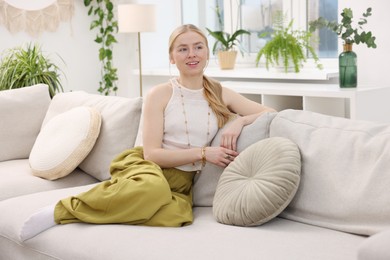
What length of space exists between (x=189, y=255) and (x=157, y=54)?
14.0 ft

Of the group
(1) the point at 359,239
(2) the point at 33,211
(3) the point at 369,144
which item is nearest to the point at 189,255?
(1) the point at 359,239

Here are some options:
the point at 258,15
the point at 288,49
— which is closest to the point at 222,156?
the point at 288,49

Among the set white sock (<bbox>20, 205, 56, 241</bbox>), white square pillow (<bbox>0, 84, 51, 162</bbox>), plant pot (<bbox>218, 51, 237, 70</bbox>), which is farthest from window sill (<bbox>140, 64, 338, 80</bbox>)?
white sock (<bbox>20, 205, 56, 241</bbox>)

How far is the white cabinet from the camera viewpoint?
3865 millimetres

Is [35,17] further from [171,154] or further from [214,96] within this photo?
[171,154]

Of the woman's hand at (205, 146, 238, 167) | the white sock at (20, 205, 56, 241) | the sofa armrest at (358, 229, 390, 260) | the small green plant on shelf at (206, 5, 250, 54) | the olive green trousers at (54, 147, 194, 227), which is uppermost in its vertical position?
the small green plant on shelf at (206, 5, 250, 54)

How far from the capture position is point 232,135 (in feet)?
8.52

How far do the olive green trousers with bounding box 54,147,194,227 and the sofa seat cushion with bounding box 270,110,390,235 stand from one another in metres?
0.40

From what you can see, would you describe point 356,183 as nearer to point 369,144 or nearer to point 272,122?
point 369,144

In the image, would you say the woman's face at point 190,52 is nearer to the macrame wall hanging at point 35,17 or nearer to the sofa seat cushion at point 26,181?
the sofa seat cushion at point 26,181

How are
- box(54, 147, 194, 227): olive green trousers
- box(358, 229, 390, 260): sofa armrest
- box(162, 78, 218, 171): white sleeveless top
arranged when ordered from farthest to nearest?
1. box(162, 78, 218, 171): white sleeveless top
2. box(54, 147, 194, 227): olive green trousers
3. box(358, 229, 390, 260): sofa armrest

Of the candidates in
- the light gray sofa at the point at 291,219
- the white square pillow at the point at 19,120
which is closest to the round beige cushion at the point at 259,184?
the light gray sofa at the point at 291,219

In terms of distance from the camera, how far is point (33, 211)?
103 inches

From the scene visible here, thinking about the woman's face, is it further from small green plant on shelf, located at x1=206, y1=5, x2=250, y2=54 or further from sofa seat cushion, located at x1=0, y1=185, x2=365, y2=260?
small green plant on shelf, located at x1=206, y1=5, x2=250, y2=54
